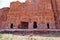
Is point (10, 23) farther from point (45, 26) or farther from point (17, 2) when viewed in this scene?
point (45, 26)

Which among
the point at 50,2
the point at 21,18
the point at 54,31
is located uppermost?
the point at 50,2

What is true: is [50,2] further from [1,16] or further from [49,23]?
[1,16]

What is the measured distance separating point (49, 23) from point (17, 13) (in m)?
4.73

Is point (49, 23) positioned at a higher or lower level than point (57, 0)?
lower

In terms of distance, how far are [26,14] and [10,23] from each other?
108 inches

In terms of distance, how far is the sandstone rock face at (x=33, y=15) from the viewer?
26.8m

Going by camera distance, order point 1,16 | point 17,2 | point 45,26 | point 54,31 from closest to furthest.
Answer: point 54,31, point 45,26, point 17,2, point 1,16

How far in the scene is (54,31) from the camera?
23953 millimetres

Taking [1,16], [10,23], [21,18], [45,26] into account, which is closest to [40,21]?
[45,26]

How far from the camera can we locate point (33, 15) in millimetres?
27094

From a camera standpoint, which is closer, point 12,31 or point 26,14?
point 12,31

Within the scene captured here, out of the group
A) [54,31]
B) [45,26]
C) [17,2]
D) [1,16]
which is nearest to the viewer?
[54,31]

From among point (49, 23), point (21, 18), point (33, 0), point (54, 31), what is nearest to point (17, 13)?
point (21, 18)

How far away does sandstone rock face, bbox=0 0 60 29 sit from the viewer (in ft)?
87.9
